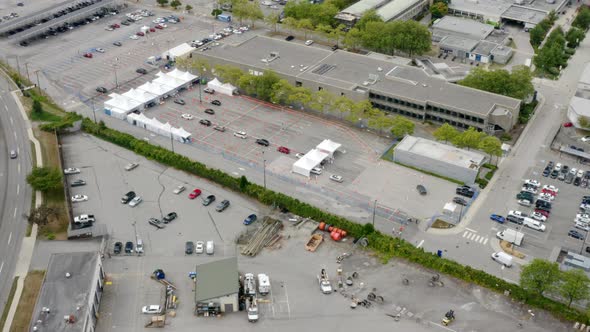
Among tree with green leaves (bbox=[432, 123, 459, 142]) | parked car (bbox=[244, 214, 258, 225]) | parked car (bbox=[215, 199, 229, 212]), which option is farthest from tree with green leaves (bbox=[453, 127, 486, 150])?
parked car (bbox=[215, 199, 229, 212])

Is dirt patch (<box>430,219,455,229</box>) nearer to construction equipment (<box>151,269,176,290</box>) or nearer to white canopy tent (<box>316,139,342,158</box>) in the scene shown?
white canopy tent (<box>316,139,342,158</box>)

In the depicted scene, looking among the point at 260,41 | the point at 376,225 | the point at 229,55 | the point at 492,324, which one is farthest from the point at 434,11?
A: the point at 492,324

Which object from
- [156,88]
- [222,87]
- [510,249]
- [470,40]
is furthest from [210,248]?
[470,40]

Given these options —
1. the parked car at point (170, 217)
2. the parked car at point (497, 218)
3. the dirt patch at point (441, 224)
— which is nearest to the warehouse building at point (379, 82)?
the parked car at point (497, 218)

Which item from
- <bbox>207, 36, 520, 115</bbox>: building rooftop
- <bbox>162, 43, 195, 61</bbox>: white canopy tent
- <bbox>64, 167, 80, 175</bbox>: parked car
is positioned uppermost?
<bbox>207, 36, 520, 115</bbox>: building rooftop

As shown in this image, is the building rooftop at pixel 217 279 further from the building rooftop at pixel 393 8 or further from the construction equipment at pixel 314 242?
the building rooftop at pixel 393 8

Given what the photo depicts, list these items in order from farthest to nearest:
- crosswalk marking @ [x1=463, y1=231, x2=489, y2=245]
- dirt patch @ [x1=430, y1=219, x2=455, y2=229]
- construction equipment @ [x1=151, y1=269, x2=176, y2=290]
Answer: dirt patch @ [x1=430, y1=219, x2=455, y2=229]
crosswalk marking @ [x1=463, y1=231, x2=489, y2=245]
construction equipment @ [x1=151, y1=269, x2=176, y2=290]

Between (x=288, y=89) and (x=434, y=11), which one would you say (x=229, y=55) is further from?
(x=434, y=11)
